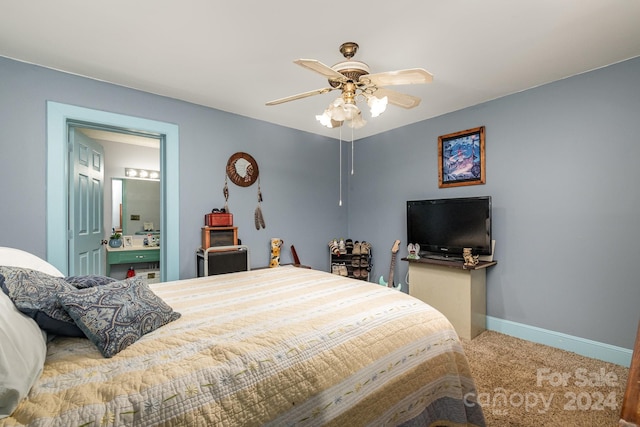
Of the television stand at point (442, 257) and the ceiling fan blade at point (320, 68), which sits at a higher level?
the ceiling fan blade at point (320, 68)

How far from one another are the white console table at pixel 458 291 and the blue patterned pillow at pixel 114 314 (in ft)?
8.56

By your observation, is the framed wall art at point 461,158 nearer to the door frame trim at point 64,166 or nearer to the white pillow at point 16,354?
the door frame trim at point 64,166

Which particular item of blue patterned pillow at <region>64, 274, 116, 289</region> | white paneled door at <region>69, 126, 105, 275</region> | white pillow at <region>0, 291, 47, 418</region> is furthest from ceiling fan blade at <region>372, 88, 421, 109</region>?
white paneled door at <region>69, 126, 105, 275</region>

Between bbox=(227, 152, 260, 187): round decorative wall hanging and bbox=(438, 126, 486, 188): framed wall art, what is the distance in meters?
2.26

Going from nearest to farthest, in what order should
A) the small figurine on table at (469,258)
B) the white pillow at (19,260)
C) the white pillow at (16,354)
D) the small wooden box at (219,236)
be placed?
the white pillow at (16,354) < the white pillow at (19,260) < the small figurine on table at (469,258) < the small wooden box at (219,236)

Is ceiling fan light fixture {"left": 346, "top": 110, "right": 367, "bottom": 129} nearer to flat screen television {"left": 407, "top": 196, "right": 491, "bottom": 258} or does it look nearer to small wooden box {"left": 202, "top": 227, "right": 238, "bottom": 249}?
flat screen television {"left": 407, "top": 196, "right": 491, "bottom": 258}

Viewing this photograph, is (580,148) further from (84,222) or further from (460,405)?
(84,222)

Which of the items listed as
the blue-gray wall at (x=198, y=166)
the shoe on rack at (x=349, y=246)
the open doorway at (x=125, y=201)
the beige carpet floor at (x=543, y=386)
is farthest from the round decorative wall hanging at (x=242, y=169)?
the beige carpet floor at (x=543, y=386)

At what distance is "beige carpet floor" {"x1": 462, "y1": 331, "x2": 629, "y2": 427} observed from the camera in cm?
175

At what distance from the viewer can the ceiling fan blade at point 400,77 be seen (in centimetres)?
166

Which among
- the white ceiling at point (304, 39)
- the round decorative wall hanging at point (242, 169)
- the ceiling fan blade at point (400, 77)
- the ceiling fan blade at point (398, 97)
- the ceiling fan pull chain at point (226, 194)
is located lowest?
the ceiling fan pull chain at point (226, 194)

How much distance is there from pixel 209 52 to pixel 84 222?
2.21 m

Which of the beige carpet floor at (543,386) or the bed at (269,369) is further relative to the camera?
the beige carpet floor at (543,386)

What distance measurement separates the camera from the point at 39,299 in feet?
3.50
